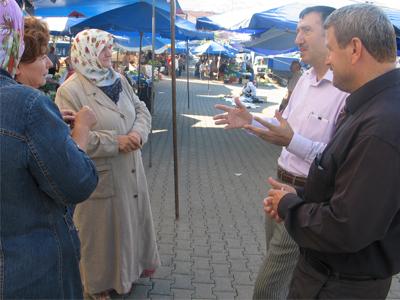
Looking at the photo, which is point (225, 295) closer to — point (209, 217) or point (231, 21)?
point (209, 217)

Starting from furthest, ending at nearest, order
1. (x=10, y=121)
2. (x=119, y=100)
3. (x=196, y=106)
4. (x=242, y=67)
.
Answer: (x=242, y=67) < (x=196, y=106) < (x=119, y=100) < (x=10, y=121)

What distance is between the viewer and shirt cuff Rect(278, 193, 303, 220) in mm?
1783

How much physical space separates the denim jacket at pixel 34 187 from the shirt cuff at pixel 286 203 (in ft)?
2.47

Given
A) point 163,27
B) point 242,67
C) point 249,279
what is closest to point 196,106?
point 163,27

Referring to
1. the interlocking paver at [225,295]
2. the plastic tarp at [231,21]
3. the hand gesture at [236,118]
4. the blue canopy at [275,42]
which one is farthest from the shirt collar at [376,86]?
the blue canopy at [275,42]

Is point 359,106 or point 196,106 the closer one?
point 359,106

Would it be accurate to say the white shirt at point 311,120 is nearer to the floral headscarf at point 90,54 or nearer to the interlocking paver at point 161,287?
the floral headscarf at point 90,54

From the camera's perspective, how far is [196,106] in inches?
715

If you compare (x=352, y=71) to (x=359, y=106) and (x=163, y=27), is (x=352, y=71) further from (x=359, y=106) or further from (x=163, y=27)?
(x=163, y=27)

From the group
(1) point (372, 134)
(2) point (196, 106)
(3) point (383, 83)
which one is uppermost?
(3) point (383, 83)

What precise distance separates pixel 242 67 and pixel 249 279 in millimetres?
33805

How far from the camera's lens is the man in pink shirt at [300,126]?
2531 millimetres

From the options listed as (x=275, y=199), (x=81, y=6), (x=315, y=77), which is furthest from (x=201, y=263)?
(x=81, y=6)

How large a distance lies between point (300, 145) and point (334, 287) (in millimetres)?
926
